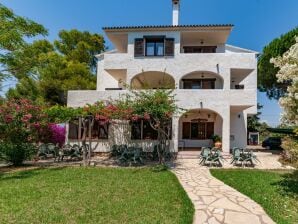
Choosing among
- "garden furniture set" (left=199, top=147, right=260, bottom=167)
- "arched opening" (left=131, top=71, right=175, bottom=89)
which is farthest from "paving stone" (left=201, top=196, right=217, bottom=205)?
"arched opening" (left=131, top=71, right=175, bottom=89)

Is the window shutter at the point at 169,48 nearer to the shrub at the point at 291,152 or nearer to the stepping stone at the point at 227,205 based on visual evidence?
the shrub at the point at 291,152

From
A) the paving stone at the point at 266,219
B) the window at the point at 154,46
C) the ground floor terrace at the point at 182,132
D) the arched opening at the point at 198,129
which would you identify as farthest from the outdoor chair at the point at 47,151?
the paving stone at the point at 266,219

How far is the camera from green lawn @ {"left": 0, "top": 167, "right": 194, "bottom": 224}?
19.8 ft

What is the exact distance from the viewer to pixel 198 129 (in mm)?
22469

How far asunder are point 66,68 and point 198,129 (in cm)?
1774

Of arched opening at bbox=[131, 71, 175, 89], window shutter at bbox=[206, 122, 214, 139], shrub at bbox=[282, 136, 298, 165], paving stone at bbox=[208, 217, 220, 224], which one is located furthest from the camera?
window shutter at bbox=[206, 122, 214, 139]

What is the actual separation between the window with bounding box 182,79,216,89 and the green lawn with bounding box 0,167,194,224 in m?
12.2

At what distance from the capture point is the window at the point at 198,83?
21500 mm

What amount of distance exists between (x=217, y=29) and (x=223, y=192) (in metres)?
15.9

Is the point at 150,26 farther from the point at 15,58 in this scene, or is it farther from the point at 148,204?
the point at 148,204

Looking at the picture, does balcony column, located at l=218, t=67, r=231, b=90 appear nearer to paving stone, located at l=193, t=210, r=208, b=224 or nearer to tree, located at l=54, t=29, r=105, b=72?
paving stone, located at l=193, t=210, r=208, b=224

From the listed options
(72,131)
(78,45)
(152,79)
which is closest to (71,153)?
(72,131)

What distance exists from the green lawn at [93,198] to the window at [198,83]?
39.9 feet

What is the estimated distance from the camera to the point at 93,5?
17547 mm
